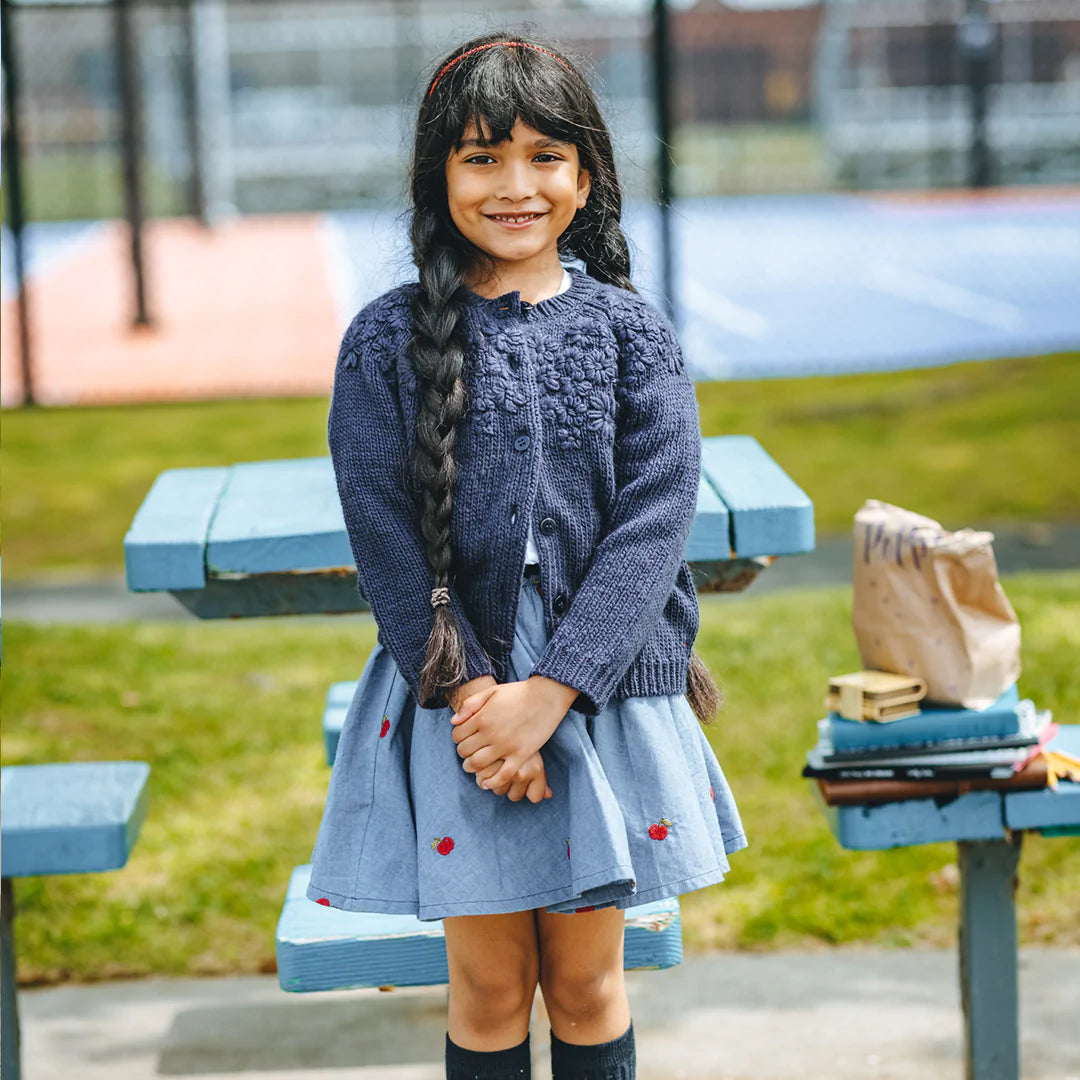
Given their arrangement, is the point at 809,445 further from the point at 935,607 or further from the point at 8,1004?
the point at 8,1004

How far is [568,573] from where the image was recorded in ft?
6.43

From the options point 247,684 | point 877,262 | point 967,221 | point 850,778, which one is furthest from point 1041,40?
point 850,778

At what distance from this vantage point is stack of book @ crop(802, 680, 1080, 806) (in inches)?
93.5

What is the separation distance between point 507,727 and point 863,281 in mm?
14718

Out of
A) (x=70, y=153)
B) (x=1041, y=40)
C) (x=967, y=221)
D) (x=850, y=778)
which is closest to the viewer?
(x=850, y=778)

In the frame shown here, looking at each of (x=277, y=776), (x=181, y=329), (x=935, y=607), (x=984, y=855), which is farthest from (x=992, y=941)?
(x=181, y=329)

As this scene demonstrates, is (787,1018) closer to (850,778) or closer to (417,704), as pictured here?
(850,778)

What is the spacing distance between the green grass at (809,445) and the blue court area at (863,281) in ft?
0.96

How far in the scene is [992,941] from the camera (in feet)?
8.05

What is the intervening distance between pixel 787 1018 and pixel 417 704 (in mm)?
1393

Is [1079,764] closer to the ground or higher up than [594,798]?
closer to the ground

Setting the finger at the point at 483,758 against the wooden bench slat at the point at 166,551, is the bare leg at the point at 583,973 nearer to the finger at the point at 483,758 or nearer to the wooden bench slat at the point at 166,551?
the finger at the point at 483,758

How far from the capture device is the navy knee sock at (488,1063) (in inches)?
80.7

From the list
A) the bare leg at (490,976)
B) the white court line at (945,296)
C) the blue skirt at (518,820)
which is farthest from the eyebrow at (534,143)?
the white court line at (945,296)
